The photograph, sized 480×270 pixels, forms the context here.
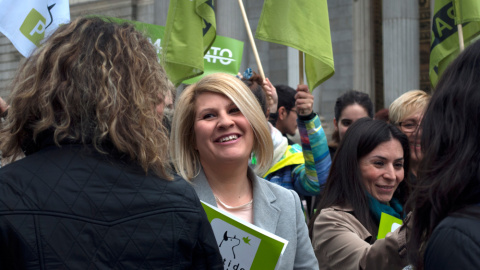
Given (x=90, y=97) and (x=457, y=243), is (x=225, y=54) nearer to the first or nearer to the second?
(x=90, y=97)

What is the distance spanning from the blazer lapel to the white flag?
3161mm

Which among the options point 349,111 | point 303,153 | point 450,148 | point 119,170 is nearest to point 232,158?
point 119,170

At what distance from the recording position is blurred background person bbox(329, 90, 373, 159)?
6594mm

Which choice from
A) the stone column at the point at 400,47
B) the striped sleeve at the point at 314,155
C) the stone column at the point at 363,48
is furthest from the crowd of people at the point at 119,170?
the stone column at the point at 363,48

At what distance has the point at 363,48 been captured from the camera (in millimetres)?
19031

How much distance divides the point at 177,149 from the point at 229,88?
1.34 ft

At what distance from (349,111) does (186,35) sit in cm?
194

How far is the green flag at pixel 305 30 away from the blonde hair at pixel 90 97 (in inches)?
109

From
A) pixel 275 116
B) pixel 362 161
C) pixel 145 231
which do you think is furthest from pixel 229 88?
pixel 275 116

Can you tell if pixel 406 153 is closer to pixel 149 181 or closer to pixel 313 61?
pixel 313 61

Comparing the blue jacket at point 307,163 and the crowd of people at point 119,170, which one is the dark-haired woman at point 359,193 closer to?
the blue jacket at point 307,163

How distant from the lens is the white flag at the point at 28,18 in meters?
5.79

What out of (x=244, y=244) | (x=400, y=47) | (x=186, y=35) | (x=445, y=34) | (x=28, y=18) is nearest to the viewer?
(x=244, y=244)

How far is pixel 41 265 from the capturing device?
188 cm
